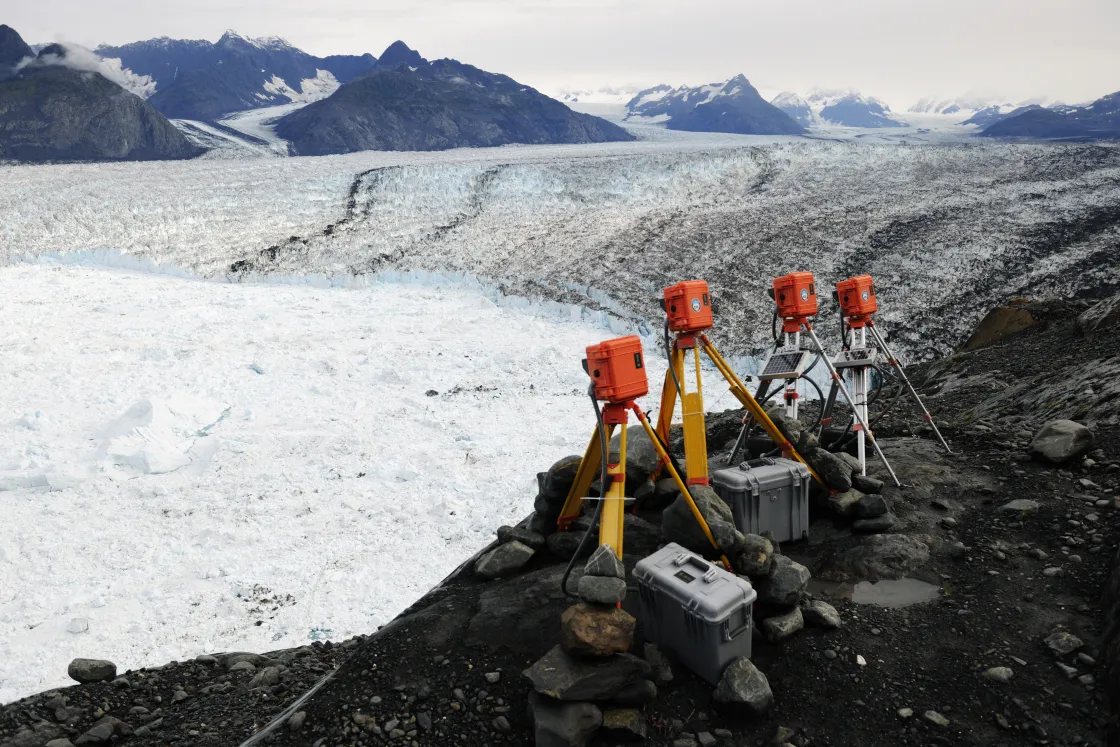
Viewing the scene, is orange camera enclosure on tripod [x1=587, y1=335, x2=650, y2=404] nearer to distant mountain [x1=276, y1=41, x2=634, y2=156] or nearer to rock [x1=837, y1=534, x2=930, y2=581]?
rock [x1=837, y1=534, x2=930, y2=581]

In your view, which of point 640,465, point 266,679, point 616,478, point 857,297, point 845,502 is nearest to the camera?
point 616,478

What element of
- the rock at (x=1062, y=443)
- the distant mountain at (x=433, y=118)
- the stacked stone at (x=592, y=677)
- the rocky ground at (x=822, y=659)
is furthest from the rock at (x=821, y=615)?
the distant mountain at (x=433, y=118)

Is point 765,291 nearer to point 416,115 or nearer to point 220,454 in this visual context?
point 220,454

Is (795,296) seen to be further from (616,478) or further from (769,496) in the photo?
(616,478)

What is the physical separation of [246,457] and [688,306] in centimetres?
857

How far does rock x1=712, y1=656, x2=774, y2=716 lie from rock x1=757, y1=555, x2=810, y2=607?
0.49 metres

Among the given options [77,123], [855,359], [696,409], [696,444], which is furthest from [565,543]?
[77,123]

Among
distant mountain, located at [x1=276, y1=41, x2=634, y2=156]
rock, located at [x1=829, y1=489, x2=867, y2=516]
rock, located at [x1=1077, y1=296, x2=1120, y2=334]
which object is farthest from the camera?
distant mountain, located at [x1=276, y1=41, x2=634, y2=156]

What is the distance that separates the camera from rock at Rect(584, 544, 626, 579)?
3.58 m

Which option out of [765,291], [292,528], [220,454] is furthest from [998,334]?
[220,454]

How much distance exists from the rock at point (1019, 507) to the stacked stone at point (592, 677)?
10.4 ft

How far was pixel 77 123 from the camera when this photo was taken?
289 ft

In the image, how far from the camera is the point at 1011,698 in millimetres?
3336

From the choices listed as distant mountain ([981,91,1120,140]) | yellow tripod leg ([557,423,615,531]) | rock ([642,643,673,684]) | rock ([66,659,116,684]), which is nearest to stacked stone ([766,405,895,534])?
yellow tripod leg ([557,423,615,531])
